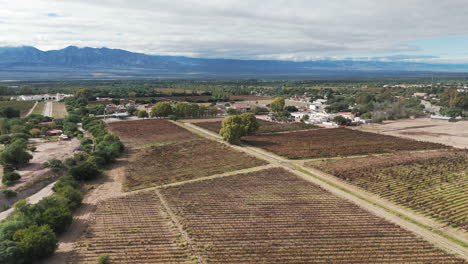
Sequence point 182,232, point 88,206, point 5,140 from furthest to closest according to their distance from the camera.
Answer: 1. point 5,140
2. point 88,206
3. point 182,232

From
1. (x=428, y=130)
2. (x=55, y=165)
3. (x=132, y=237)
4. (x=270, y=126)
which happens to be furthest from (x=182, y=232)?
(x=428, y=130)

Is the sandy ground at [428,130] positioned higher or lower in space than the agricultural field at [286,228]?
higher

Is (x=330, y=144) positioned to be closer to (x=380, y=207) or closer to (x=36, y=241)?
(x=380, y=207)

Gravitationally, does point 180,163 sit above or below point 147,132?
below

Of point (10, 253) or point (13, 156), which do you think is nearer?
point (10, 253)

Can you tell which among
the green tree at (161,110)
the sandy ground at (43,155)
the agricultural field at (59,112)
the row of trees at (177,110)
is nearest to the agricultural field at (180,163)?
the sandy ground at (43,155)

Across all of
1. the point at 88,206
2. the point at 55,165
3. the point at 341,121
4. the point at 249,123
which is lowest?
the point at 88,206

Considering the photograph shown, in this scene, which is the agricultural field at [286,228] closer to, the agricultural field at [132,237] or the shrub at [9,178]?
the agricultural field at [132,237]
